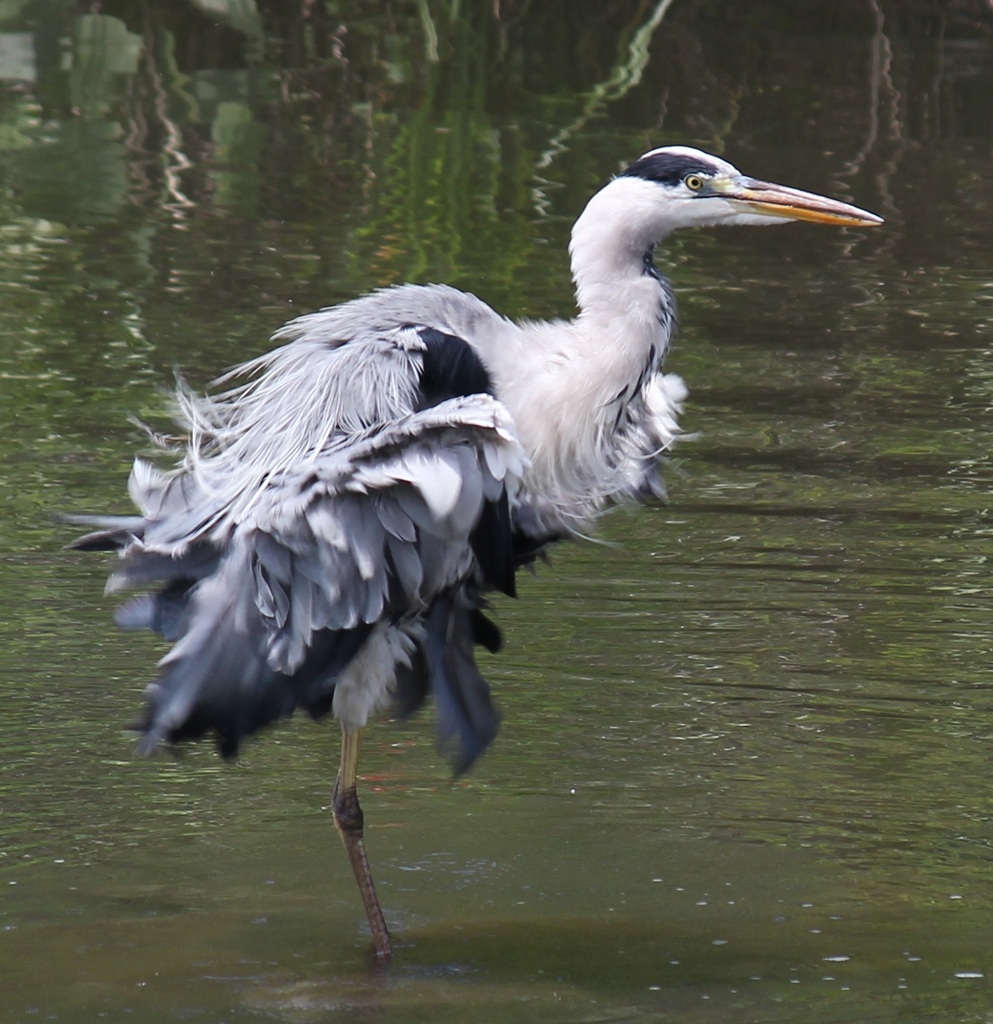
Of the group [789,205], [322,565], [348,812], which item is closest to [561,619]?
[348,812]

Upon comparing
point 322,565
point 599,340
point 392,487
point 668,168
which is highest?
point 668,168

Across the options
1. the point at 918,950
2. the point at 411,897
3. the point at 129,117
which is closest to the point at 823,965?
the point at 918,950

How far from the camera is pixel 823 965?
557 cm

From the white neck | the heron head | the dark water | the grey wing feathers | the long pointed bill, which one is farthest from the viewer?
the long pointed bill

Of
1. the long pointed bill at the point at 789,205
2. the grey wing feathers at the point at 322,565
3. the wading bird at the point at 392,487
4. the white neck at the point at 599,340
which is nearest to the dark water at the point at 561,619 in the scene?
the wading bird at the point at 392,487

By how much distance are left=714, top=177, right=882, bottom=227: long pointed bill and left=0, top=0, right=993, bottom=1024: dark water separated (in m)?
1.78

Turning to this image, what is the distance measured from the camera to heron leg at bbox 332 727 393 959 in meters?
5.77

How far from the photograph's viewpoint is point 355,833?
19.9ft

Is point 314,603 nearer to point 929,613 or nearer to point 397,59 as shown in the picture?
point 929,613

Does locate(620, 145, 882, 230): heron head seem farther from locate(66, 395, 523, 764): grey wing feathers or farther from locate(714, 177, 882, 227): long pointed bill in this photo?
locate(66, 395, 523, 764): grey wing feathers

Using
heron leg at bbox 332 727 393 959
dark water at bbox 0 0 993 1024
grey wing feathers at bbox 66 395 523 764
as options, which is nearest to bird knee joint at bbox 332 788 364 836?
heron leg at bbox 332 727 393 959

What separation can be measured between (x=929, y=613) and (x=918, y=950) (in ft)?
8.60

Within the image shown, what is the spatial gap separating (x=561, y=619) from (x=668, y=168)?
2.40 m

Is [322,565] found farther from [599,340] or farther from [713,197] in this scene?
[713,197]
